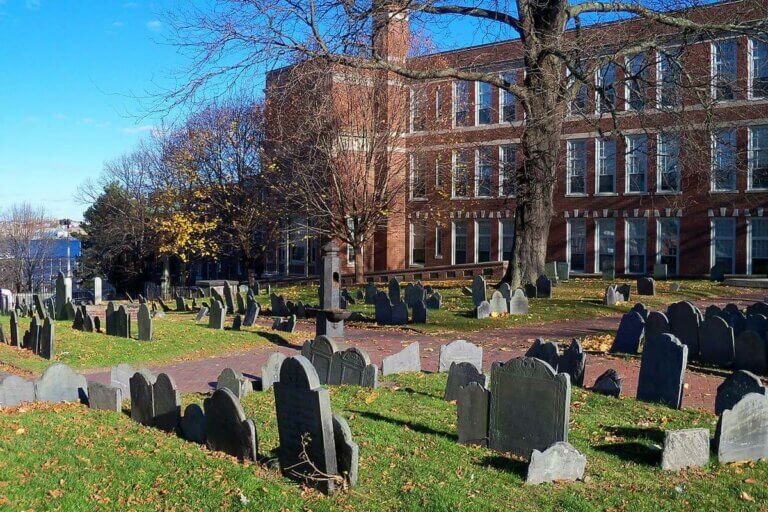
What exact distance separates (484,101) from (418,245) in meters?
9.16

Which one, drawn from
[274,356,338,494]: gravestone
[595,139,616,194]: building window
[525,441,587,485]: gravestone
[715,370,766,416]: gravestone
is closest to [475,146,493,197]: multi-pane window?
[595,139,616,194]: building window

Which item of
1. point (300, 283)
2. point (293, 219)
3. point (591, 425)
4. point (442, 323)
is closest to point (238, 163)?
point (293, 219)

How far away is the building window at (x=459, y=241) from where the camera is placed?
43031 mm

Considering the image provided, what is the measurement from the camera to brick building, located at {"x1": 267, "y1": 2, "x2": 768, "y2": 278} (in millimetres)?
33344

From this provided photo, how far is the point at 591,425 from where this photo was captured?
852 cm

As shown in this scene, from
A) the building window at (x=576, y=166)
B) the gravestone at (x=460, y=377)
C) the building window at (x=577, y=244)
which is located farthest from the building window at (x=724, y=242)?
the gravestone at (x=460, y=377)

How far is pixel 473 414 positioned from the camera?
7.76 meters

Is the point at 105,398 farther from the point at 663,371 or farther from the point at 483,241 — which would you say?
the point at 483,241

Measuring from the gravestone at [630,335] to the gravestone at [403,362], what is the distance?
4.24m

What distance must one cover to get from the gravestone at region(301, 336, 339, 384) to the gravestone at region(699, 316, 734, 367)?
6.35 meters

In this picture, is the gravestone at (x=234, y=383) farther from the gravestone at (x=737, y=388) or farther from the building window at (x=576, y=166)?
the building window at (x=576, y=166)

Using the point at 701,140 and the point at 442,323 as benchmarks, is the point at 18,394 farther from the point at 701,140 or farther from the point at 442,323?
the point at 701,140

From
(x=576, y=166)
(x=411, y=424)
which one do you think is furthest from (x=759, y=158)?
(x=411, y=424)

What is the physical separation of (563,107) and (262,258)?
32.9 metres
